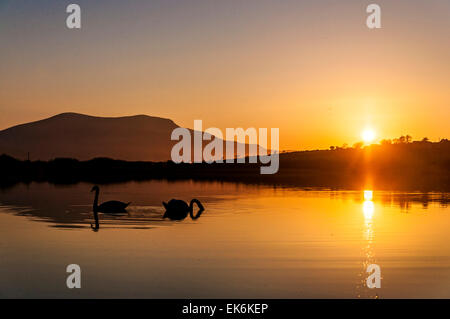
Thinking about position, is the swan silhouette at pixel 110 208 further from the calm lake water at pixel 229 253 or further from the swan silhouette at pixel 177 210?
the swan silhouette at pixel 177 210

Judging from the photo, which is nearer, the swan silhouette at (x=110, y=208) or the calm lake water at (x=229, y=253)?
the calm lake water at (x=229, y=253)

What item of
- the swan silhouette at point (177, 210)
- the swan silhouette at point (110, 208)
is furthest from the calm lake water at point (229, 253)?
the swan silhouette at point (177, 210)

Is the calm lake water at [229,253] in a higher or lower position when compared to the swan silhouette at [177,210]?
lower

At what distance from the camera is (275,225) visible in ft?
70.8

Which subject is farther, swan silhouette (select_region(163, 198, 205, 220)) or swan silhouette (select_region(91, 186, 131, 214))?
swan silhouette (select_region(91, 186, 131, 214))

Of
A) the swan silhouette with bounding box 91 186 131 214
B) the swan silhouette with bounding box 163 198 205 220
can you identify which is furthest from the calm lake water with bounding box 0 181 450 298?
the swan silhouette with bounding box 163 198 205 220

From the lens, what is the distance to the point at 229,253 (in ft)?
51.4

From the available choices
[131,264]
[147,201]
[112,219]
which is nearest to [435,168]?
[147,201]

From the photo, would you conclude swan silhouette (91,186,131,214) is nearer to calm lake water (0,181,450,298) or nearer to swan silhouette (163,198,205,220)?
calm lake water (0,181,450,298)

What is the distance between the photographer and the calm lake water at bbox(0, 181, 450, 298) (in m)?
11.6

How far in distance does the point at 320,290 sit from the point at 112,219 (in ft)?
46.2

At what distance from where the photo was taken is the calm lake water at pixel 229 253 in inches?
459

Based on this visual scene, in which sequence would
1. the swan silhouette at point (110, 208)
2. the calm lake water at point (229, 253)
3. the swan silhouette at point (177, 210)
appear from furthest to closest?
the swan silhouette at point (110, 208)
the swan silhouette at point (177, 210)
the calm lake water at point (229, 253)
